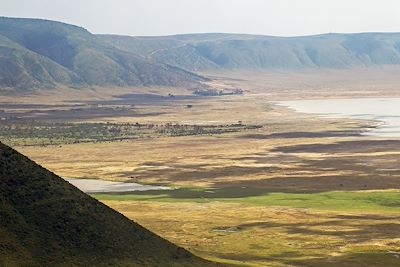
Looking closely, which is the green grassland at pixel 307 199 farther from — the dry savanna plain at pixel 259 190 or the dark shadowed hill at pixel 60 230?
the dark shadowed hill at pixel 60 230

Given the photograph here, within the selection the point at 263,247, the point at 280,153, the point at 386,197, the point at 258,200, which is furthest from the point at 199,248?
the point at 280,153

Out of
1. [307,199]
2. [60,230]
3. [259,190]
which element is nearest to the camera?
[60,230]

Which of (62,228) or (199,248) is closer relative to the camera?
(62,228)

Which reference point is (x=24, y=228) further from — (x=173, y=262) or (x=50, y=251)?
(x=173, y=262)

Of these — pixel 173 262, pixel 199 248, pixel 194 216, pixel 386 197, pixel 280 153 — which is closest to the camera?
pixel 173 262

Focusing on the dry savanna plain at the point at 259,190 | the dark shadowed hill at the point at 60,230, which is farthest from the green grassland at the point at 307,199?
the dark shadowed hill at the point at 60,230

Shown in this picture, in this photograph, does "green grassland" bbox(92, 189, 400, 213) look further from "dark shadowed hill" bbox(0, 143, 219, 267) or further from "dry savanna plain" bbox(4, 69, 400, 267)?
"dark shadowed hill" bbox(0, 143, 219, 267)

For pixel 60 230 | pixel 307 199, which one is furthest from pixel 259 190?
pixel 60 230

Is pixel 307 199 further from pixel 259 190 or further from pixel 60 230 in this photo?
pixel 60 230
